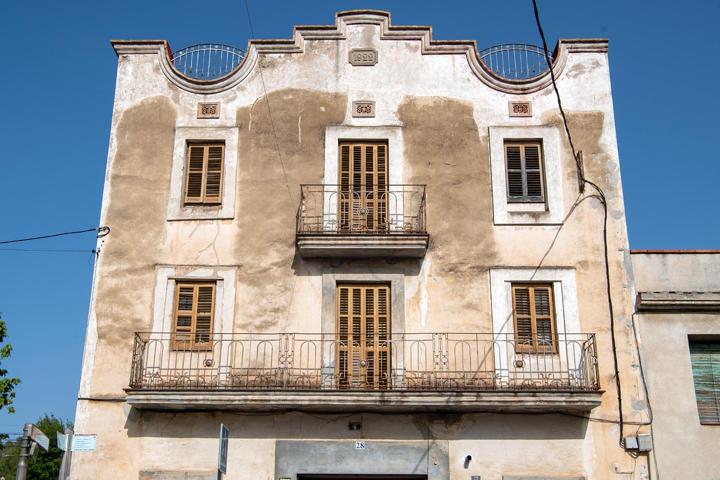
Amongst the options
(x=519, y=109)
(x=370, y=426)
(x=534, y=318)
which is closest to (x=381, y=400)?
(x=370, y=426)

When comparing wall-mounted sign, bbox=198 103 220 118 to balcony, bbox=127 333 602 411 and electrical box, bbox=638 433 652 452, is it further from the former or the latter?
electrical box, bbox=638 433 652 452

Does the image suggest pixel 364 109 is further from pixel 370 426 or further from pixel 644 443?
pixel 644 443

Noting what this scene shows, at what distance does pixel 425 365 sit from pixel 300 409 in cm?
251

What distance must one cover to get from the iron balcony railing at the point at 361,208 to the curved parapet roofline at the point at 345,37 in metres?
3.09

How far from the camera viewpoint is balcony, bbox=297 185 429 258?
53.6 feet

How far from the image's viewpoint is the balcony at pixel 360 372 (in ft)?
49.9

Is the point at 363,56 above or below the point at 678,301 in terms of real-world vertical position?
above

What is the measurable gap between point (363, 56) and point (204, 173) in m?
4.31

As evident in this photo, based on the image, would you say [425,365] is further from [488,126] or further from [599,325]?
[488,126]

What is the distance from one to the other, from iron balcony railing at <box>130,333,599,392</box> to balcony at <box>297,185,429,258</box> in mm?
1725

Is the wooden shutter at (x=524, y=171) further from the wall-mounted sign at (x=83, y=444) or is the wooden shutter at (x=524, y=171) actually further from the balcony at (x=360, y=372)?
the wall-mounted sign at (x=83, y=444)

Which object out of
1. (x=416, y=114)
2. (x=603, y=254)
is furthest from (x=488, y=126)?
(x=603, y=254)

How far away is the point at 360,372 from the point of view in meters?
16.1

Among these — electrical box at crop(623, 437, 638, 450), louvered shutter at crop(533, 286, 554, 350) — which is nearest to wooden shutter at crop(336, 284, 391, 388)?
louvered shutter at crop(533, 286, 554, 350)
